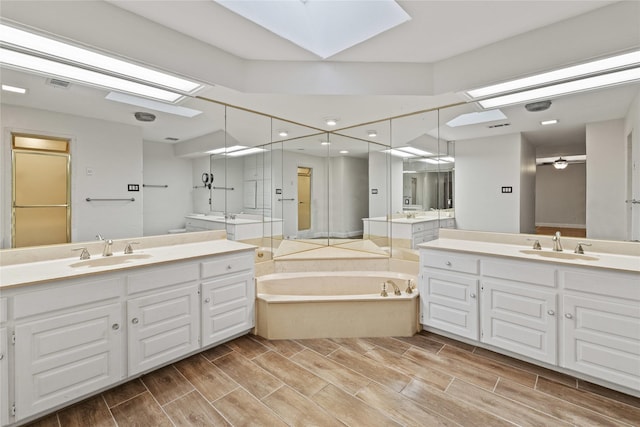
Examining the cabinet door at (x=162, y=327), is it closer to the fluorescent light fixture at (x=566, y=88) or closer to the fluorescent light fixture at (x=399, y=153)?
the fluorescent light fixture at (x=399, y=153)

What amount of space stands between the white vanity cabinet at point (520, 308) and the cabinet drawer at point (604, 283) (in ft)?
0.29

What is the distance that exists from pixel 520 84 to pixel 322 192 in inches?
97.7

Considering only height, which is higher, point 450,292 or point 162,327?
point 450,292

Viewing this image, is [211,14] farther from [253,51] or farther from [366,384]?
[366,384]

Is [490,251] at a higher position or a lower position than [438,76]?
lower

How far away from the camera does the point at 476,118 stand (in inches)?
106

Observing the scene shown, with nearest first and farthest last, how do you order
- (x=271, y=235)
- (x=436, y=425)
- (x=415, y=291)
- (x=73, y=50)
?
(x=436, y=425)
(x=73, y=50)
(x=415, y=291)
(x=271, y=235)

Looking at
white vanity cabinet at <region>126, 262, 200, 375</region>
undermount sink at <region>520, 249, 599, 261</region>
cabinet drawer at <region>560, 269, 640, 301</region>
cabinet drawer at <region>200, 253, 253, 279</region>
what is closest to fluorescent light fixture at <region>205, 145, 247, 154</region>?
cabinet drawer at <region>200, 253, 253, 279</region>

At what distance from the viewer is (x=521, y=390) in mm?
1819

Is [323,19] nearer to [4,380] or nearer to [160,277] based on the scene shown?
[160,277]

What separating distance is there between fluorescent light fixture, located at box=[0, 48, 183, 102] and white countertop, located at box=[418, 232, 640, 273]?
258 centimetres

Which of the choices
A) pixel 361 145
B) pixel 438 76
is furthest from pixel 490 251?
pixel 361 145

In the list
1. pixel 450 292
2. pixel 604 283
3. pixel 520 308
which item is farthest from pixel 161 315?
pixel 604 283

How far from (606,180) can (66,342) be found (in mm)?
3711
